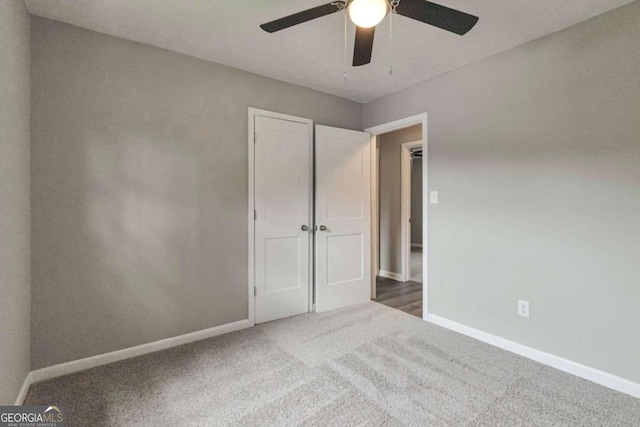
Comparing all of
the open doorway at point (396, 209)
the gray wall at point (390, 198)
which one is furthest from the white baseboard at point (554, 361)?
the gray wall at point (390, 198)

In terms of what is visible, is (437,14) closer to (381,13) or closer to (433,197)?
(381,13)

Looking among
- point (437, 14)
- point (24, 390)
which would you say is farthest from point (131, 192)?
point (437, 14)

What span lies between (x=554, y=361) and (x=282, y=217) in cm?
250

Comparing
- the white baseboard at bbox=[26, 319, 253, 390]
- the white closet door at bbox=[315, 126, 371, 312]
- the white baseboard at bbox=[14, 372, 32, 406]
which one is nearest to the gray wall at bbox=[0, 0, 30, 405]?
the white baseboard at bbox=[14, 372, 32, 406]

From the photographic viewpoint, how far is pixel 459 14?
137 cm

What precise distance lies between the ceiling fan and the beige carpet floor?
2.04 meters

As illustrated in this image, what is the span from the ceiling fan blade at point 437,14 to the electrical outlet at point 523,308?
2.02 metres

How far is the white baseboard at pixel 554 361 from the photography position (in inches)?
72.5

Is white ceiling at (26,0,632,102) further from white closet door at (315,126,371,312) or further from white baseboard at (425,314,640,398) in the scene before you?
white baseboard at (425,314,640,398)

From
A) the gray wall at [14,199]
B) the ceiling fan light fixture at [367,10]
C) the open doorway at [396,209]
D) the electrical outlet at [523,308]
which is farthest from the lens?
the open doorway at [396,209]

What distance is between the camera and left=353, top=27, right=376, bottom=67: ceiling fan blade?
1.58m

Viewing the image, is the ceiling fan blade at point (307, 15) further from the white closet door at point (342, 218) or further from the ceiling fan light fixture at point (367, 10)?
the white closet door at point (342, 218)

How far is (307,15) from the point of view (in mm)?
1487

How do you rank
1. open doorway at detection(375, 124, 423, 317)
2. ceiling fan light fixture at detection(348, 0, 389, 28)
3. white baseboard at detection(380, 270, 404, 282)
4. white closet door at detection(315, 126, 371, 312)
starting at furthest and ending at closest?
white baseboard at detection(380, 270, 404, 282)
open doorway at detection(375, 124, 423, 317)
white closet door at detection(315, 126, 371, 312)
ceiling fan light fixture at detection(348, 0, 389, 28)
